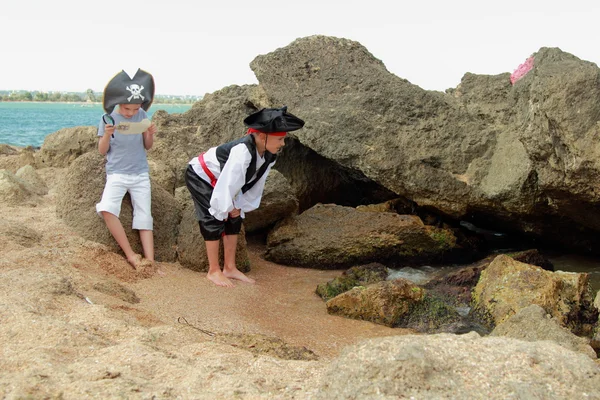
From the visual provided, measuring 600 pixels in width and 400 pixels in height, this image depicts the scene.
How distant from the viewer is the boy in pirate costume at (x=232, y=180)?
5.05 metres

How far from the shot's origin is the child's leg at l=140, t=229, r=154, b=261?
538 cm

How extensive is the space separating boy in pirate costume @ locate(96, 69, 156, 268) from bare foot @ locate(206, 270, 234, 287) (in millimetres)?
538

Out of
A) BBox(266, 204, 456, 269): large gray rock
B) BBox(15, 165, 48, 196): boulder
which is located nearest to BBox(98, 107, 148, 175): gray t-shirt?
BBox(266, 204, 456, 269): large gray rock

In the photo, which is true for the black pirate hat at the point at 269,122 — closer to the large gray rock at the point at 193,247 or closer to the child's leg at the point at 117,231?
the large gray rock at the point at 193,247

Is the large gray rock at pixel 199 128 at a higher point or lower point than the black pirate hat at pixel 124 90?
lower

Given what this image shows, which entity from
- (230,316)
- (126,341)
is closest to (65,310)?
(126,341)

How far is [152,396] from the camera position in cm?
225

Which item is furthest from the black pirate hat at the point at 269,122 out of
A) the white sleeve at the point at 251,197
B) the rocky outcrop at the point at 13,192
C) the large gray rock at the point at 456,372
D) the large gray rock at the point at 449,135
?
the rocky outcrop at the point at 13,192

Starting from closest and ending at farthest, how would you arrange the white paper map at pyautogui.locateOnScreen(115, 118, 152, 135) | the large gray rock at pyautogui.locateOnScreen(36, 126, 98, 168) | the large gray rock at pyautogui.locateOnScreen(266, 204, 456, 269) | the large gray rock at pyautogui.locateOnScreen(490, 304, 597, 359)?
the large gray rock at pyautogui.locateOnScreen(490, 304, 597, 359)
the white paper map at pyautogui.locateOnScreen(115, 118, 152, 135)
the large gray rock at pyautogui.locateOnScreen(266, 204, 456, 269)
the large gray rock at pyautogui.locateOnScreen(36, 126, 98, 168)

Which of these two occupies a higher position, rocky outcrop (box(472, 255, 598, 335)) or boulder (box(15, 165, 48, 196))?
boulder (box(15, 165, 48, 196))

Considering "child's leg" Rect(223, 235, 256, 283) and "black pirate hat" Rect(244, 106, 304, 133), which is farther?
"child's leg" Rect(223, 235, 256, 283)

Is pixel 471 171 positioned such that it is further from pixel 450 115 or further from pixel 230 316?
pixel 230 316

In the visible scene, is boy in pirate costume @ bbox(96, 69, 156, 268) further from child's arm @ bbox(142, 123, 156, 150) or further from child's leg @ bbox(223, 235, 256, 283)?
child's leg @ bbox(223, 235, 256, 283)

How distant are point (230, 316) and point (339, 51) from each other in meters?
4.32
